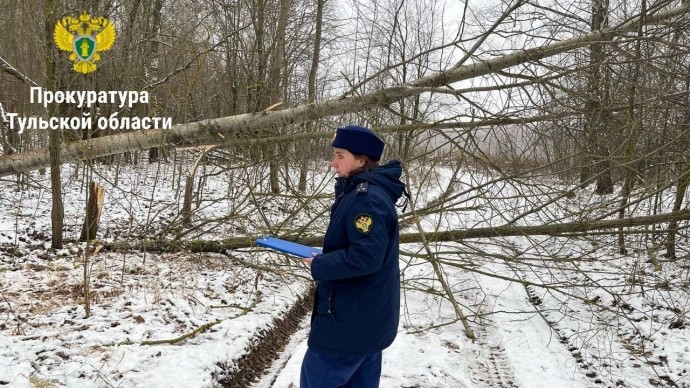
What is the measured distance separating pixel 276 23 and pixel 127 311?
26.8ft

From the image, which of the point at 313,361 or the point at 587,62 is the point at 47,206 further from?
the point at 587,62

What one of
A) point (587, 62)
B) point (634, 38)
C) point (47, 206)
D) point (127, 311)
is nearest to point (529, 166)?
point (587, 62)

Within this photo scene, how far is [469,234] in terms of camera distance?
5723 mm

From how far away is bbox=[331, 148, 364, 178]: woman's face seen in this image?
2340 millimetres

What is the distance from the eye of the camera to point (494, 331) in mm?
5816

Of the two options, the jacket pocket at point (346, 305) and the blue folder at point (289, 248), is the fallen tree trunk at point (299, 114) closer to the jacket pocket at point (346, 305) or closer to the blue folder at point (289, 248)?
the blue folder at point (289, 248)

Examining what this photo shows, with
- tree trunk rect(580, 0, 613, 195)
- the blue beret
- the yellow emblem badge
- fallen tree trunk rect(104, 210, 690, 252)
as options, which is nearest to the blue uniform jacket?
the yellow emblem badge

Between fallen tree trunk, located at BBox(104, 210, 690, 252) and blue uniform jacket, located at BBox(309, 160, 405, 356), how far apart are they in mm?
1826

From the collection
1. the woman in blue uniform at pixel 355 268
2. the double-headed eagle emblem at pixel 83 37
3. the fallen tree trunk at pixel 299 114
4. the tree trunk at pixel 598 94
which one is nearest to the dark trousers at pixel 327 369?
the woman in blue uniform at pixel 355 268

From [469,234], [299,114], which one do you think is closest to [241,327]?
[299,114]

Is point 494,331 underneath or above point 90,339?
underneath

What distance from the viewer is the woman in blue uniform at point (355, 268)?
215 centimetres

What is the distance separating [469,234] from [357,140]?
3838mm

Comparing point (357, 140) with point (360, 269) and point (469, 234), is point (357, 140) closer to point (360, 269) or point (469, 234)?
point (360, 269)
